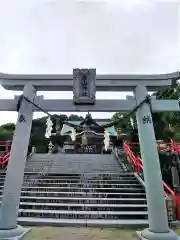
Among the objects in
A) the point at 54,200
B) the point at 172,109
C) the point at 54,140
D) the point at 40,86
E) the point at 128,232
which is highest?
the point at 54,140

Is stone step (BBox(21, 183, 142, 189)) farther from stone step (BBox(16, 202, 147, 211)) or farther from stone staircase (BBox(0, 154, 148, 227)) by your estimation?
stone step (BBox(16, 202, 147, 211))

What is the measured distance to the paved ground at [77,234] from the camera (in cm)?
658

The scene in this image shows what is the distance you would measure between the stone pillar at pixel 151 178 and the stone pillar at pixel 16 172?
114 inches

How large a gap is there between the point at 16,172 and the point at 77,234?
2.47 metres

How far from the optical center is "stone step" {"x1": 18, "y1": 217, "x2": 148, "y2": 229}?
7957 millimetres

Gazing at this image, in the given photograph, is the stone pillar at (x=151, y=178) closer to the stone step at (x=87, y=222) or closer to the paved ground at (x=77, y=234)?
the paved ground at (x=77, y=234)

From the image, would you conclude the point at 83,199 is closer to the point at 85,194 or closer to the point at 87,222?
the point at 85,194

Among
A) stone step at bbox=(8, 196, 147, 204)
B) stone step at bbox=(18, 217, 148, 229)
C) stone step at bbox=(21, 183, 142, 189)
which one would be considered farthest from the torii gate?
stone step at bbox=(21, 183, 142, 189)

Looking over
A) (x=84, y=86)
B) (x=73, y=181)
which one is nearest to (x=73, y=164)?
(x=73, y=181)

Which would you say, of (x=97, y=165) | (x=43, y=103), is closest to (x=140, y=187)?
(x=97, y=165)

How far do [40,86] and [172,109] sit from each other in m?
3.54

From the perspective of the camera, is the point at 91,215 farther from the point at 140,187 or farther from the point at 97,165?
the point at 97,165

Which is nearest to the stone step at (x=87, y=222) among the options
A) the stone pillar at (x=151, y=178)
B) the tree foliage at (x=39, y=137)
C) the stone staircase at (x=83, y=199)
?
the stone staircase at (x=83, y=199)

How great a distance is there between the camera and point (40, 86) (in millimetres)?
6820
